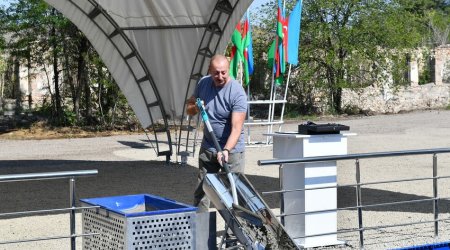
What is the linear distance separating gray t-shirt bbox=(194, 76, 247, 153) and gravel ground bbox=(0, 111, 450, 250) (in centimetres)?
192

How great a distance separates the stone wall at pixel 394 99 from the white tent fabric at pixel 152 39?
20741mm

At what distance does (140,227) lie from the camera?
5.63 m

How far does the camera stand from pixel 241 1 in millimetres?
15508

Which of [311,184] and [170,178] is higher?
[311,184]

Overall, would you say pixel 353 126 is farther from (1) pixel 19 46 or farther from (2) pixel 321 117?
(1) pixel 19 46

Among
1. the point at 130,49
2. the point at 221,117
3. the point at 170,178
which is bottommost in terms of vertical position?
the point at 170,178

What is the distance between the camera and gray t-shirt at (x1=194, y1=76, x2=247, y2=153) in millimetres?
8062

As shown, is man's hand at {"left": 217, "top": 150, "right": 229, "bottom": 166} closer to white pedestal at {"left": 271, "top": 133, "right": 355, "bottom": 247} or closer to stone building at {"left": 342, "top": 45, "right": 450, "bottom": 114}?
white pedestal at {"left": 271, "top": 133, "right": 355, "bottom": 247}

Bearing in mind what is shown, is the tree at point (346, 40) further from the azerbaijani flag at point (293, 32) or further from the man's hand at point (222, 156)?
the man's hand at point (222, 156)

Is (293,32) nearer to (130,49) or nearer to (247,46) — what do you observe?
(247,46)

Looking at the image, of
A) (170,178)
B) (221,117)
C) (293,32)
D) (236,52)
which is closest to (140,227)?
(221,117)

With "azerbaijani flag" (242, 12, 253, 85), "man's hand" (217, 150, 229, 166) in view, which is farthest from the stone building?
"man's hand" (217, 150, 229, 166)

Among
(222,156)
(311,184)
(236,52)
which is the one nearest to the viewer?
(222,156)

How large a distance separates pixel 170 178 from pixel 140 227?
10050 millimetres
